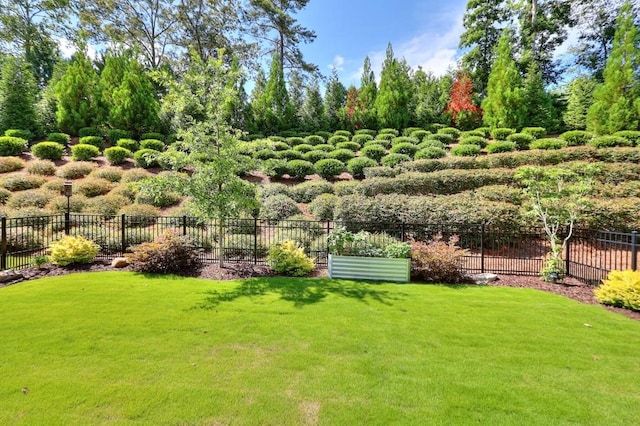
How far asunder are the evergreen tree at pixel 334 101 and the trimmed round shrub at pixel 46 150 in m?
17.5

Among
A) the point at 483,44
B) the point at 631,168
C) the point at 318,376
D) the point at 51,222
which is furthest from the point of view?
the point at 483,44

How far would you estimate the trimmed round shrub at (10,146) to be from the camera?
1662 centimetres

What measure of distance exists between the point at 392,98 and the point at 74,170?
20.3 meters

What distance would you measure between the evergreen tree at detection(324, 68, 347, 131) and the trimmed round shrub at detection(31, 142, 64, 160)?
17548mm

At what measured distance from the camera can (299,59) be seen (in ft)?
90.3

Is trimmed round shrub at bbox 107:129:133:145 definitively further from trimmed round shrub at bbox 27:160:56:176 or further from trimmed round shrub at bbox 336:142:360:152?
trimmed round shrub at bbox 336:142:360:152

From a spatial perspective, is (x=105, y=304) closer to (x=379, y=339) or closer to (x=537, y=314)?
(x=379, y=339)

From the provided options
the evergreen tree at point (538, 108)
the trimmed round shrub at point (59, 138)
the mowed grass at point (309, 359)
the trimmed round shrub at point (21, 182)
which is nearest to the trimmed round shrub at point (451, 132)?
the evergreen tree at point (538, 108)

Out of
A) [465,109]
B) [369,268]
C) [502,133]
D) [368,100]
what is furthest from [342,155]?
[465,109]

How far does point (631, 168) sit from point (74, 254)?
60.5 feet

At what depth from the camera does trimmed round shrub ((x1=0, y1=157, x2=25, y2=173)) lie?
15125 millimetres

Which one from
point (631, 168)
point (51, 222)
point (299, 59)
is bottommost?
point (51, 222)

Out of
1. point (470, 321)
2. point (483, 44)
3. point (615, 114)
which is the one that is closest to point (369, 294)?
point (470, 321)

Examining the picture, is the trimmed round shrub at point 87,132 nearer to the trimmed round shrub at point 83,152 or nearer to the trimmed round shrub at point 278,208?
the trimmed round shrub at point 83,152
